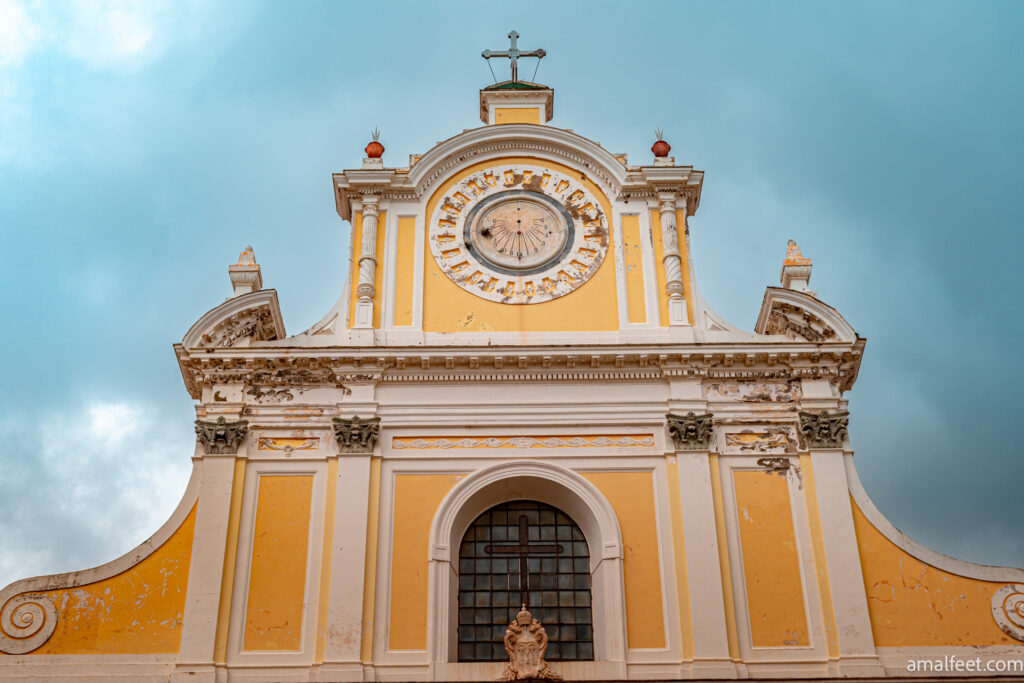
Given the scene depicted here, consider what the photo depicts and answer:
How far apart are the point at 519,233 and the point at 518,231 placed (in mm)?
54

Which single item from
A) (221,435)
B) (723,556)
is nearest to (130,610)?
(221,435)

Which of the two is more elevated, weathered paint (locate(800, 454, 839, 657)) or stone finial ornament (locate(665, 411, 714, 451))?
stone finial ornament (locate(665, 411, 714, 451))

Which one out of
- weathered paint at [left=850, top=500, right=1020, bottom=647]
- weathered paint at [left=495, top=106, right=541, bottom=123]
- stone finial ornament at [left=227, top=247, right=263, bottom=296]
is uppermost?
weathered paint at [left=495, top=106, right=541, bottom=123]

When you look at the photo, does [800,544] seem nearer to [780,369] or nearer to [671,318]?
[780,369]

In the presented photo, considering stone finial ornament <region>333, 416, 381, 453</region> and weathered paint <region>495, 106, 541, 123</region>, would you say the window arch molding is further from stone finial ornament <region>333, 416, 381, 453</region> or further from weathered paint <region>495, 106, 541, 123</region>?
weathered paint <region>495, 106, 541, 123</region>

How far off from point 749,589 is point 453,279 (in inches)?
288

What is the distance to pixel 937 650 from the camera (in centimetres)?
1598

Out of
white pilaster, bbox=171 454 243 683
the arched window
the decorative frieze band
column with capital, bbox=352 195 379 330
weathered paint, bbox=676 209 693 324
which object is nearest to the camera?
white pilaster, bbox=171 454 243 683

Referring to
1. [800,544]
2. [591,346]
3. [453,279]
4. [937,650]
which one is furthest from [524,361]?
[937,650]

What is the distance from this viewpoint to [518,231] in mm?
19984

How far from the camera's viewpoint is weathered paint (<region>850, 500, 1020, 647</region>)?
16.1 m

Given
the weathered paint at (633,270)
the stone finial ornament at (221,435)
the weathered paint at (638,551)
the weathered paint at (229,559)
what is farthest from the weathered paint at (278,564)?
the weathered paint at (633,270)

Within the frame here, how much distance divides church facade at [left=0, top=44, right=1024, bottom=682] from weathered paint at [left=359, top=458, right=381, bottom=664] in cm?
3

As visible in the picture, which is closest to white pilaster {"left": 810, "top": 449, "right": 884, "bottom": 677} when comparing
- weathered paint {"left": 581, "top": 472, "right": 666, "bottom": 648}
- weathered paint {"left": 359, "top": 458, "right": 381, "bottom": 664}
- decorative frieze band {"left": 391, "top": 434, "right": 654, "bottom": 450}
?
weathered paint {"left": 581, "top": 472, "right": 666, "bottom": 648}
